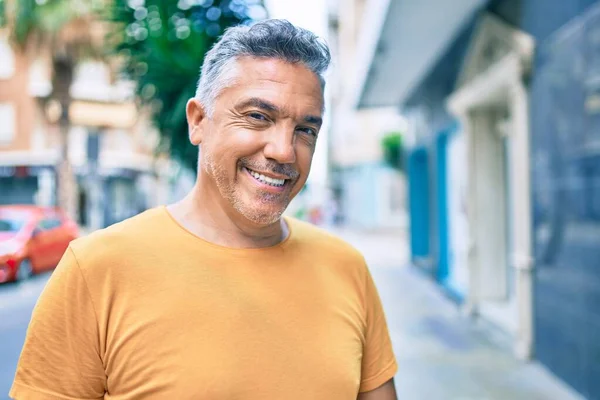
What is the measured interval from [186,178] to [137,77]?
93 cm

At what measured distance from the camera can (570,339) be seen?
4.60m

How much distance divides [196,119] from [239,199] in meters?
0.24

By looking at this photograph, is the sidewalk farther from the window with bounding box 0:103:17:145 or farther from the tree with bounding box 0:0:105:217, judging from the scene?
the window with bounding box 0:103:17:145

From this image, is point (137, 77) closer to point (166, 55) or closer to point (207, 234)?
point (166, 55)

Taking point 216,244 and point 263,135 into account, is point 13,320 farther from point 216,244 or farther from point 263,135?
point 263,135

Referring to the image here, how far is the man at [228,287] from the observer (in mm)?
1167

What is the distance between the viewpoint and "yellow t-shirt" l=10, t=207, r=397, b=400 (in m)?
1.15

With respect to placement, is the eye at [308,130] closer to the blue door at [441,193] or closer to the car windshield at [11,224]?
the blue door at [441,193]

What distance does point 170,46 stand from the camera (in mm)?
4254

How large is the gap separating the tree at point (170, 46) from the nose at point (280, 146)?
292cm

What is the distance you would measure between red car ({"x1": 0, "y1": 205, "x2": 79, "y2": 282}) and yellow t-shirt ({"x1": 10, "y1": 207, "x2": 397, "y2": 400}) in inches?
392

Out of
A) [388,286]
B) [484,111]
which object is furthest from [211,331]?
[388,286]

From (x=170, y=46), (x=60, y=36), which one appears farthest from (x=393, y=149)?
(x=170, y=46)

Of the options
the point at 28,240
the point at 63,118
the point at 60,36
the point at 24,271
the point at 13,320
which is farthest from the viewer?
the point at 63,118
